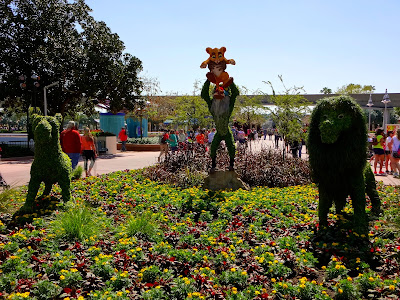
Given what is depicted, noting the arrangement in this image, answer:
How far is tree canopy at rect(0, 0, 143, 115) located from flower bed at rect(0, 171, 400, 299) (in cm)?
1447

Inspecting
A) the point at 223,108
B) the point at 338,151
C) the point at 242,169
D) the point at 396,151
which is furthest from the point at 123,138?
the point at 338,151

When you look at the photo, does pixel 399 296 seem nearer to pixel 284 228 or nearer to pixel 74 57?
pixel 284 228

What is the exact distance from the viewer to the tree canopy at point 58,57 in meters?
18.8

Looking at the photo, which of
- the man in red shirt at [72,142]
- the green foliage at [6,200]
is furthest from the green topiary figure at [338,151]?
the man in red shirt at [72,142]

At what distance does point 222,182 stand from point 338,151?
12.2 ft

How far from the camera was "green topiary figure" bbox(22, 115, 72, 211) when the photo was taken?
18.5 ft

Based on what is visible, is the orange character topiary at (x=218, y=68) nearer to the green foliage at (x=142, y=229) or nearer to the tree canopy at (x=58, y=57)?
the green foliage at (x=142, y=229)

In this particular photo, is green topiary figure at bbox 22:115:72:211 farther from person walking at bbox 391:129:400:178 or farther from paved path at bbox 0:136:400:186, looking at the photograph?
person walking at bbox 391:129:400:178

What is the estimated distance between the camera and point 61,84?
66.4ft

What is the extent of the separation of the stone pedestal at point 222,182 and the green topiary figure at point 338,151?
3144 mm

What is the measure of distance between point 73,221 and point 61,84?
57.5 ft

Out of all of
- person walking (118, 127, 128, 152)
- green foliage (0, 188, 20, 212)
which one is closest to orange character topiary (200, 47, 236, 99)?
green foliage (0, 188, 20, 212)

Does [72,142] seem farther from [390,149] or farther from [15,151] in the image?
[15,151]

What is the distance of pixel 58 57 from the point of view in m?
18.9
